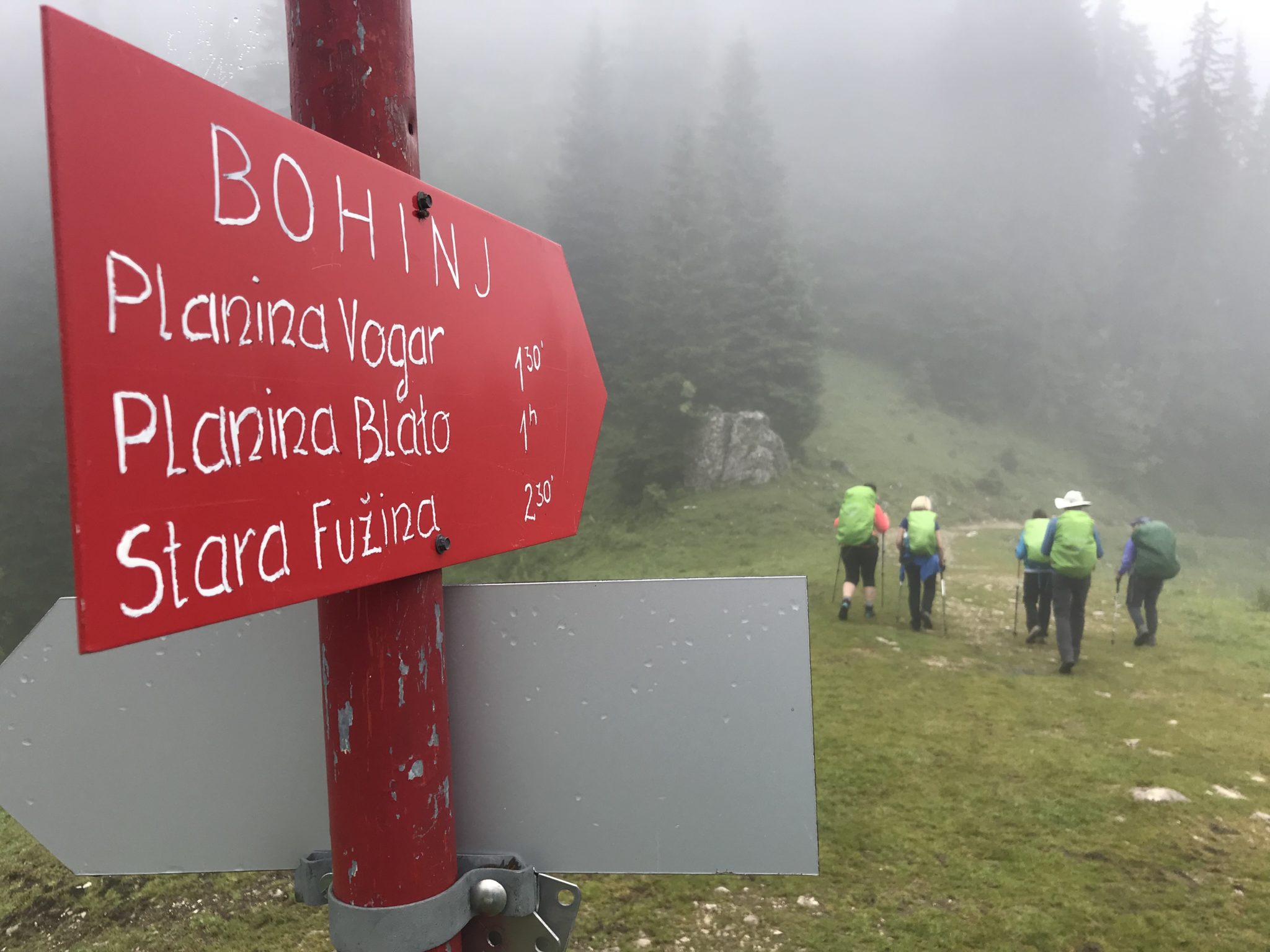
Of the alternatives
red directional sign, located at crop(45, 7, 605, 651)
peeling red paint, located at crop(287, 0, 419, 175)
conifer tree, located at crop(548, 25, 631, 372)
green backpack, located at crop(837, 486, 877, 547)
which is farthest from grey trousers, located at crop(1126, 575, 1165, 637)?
conifer tree, located at crop(548, 25, 631, 372)

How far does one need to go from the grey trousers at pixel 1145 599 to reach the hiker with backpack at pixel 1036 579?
3.28 feet

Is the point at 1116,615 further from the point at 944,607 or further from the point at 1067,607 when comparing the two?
the point at 1067,607

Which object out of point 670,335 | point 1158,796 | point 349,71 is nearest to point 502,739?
point 349,71

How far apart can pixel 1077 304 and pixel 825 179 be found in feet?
76.8

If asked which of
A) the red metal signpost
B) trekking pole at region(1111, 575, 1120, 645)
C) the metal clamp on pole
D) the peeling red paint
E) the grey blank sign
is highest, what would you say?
the peeling red paint

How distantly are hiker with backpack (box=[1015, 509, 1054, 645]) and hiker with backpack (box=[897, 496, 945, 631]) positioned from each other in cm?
89

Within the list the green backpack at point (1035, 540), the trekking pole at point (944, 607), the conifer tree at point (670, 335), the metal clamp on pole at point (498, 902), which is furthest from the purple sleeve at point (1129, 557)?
the conifer tree at point (670, 335)

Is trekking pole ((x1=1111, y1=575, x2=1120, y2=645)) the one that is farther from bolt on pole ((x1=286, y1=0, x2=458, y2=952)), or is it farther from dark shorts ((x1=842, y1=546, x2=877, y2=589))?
bolt on pole ((x1=286, y1=0, x2=458, y2=952))

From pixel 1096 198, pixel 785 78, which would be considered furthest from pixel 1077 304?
pixel 785 78

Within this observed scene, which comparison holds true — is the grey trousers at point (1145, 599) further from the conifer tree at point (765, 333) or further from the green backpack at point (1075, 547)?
the conifer tree at point (765, 333)

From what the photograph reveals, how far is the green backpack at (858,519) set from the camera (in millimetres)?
9391

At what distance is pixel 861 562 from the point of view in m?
9.62

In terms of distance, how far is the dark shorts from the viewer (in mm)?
9516

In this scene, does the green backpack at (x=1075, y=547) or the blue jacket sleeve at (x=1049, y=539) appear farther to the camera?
the blue jacket sleeve at (x=1049, y=539)
